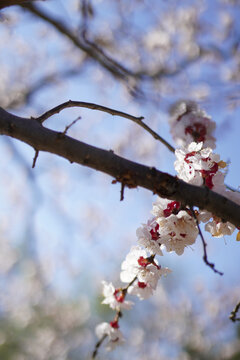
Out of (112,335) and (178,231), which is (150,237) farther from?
(112,335)

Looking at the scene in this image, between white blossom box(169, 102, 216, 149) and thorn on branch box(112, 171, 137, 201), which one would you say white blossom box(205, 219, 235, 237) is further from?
white blossom box(169, 102, 216, 149)

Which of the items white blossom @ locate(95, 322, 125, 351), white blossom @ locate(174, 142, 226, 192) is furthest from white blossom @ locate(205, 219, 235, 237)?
white blossom @ locate(95, 322, 125, 351)

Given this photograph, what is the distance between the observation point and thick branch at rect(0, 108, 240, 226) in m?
0.83

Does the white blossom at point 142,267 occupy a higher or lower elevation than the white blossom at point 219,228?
lower

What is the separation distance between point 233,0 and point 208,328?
7070 mm


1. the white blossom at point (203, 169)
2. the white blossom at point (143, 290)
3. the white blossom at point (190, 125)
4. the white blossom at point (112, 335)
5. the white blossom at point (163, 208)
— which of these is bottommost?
the white blossom at point (112, 335)

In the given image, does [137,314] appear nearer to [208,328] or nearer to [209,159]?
[208,328]

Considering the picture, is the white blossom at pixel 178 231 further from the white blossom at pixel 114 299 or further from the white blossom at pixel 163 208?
the white blossom at pixel 114 299

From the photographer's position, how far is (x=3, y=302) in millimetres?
9500

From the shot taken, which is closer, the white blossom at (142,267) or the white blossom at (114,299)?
the white blossom at (142,267)

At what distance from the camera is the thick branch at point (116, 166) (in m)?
0.83

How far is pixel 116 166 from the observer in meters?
0.83

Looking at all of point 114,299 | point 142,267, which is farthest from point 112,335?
point 142,267

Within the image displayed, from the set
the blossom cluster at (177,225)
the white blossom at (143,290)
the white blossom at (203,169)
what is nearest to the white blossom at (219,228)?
the blossom cluster at (177,225)
